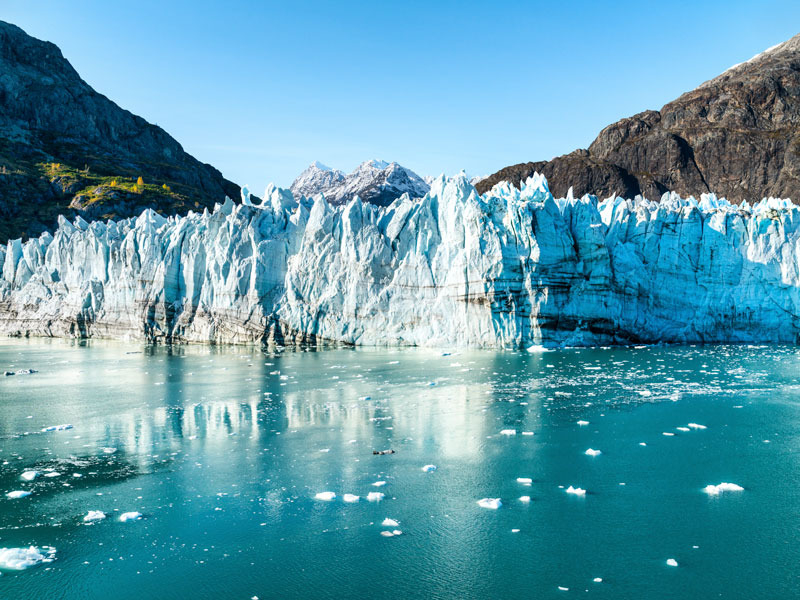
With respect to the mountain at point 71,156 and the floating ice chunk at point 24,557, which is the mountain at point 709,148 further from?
the floating ice chunk at point 24,557

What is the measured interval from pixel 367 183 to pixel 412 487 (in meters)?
80.1

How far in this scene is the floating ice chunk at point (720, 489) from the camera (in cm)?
776

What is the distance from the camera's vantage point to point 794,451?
30.9ft

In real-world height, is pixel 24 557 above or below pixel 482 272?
below

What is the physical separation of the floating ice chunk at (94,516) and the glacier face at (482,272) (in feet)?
56.3

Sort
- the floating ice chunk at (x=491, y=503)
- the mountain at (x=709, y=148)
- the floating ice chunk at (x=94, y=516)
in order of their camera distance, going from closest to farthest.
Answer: the floating ice chunk at (x=94, y=516) → the floating ice chunk at (x=491, y=503) → the mountain at (x=709, y=148)

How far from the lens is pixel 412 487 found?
8.05 meters

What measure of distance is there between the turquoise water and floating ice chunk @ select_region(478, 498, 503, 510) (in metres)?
0.17

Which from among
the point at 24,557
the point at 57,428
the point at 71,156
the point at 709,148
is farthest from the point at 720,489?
the point at 71,156

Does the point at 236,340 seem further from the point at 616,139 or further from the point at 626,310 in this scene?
the point at 616,139

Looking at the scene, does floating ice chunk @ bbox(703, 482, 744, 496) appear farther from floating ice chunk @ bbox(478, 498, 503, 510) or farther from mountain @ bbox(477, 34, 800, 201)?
mountain @ bbox(477, 34, 800, 201)

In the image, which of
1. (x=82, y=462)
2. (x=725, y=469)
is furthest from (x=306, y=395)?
(x=725, y=469)

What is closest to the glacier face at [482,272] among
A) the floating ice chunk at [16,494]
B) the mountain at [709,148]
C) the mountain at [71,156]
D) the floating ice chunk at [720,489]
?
the floating ice chunk at [720,489]

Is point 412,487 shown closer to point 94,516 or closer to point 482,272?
point 94,516
